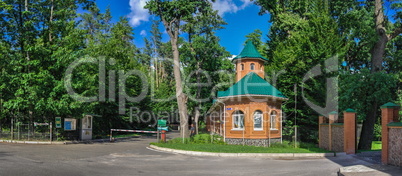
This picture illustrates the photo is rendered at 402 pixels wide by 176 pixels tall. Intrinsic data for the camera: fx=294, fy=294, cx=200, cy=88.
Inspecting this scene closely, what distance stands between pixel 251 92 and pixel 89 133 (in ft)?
43.6

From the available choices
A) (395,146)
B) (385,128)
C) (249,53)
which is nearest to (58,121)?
(249,53)

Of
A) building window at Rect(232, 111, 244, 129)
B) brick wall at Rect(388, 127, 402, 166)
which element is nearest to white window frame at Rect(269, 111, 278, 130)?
building window at Rect(232, 111, 244, 129)

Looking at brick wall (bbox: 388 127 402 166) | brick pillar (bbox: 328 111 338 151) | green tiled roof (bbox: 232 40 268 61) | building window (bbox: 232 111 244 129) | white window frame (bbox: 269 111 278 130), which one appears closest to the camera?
brick wall (bbox: 388 127 402 166)

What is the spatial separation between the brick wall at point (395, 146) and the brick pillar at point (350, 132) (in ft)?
14.6

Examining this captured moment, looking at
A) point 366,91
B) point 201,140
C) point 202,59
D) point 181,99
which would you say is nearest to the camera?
point 366,91

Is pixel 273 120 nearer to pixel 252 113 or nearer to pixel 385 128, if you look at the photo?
pixel 252 113

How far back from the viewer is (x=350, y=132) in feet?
52.0

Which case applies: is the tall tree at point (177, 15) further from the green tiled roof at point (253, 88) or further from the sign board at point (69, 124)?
the sign board at point (69, 124)

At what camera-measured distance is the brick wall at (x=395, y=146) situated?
10.7 meters

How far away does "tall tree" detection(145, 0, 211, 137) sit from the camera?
25047 mm

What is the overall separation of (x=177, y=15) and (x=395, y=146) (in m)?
19.5

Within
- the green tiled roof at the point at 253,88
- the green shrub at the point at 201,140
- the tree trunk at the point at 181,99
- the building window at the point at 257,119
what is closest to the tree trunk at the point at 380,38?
the green tiled roof at the point at 253,88

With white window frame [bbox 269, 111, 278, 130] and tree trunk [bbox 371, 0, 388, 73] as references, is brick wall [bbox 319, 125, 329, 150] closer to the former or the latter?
white window frame [bbox 269, 111, 278, 130]

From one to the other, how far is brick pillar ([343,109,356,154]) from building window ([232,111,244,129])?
8088 mm
